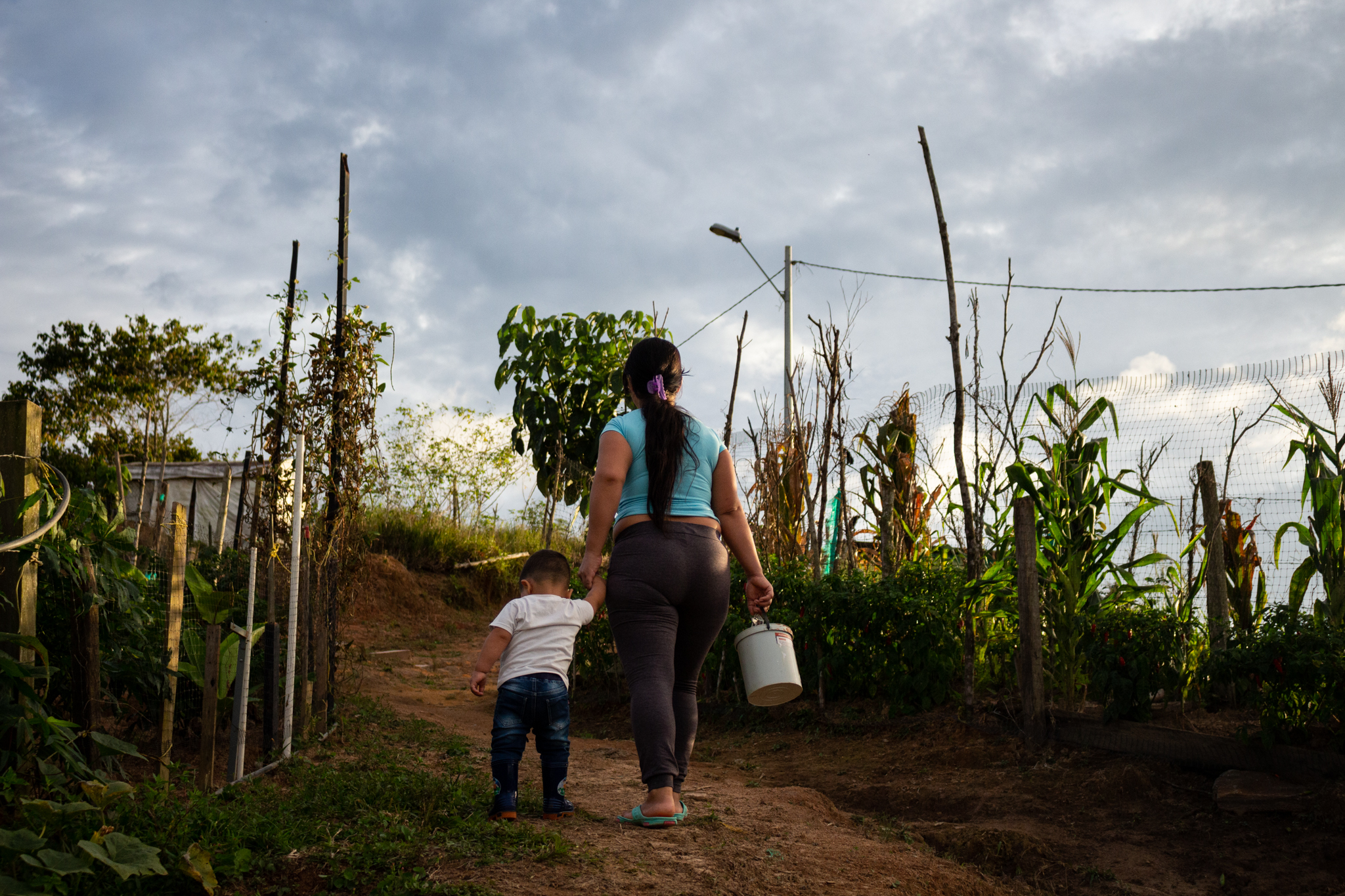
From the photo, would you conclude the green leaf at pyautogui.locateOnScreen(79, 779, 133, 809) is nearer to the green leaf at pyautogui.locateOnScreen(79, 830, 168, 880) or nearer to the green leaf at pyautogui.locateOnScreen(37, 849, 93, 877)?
the green leaf at pyautogui.locateOnScreen(79, 830, 168, 880)

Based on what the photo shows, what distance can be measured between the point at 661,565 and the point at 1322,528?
11.8 feet

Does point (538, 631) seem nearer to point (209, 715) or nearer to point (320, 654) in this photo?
point (209, 715)

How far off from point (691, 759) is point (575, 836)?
283 cm

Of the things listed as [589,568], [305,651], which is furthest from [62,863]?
[305,651]

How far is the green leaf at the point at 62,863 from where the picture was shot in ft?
7.35

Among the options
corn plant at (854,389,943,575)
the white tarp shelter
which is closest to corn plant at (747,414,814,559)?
corn plant at (854,389,943,575)

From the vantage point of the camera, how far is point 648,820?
2939mm

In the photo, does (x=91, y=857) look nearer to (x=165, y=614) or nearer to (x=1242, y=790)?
(x=165, y=614)

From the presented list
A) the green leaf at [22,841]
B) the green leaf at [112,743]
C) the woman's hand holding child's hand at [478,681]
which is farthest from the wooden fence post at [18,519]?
the woman's hand holding child's hand at [478,681]


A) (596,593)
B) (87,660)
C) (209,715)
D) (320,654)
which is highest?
(596,593)

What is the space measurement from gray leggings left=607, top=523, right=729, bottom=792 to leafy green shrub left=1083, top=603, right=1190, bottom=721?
102 inches

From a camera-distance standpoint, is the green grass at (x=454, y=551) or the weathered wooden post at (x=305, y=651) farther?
the green grass at (x=454, y=551)

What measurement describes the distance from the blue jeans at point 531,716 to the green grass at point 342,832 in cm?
24

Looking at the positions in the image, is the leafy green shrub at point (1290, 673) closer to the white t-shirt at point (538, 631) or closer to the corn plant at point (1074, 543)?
the corn plant at point (1074, 543)
